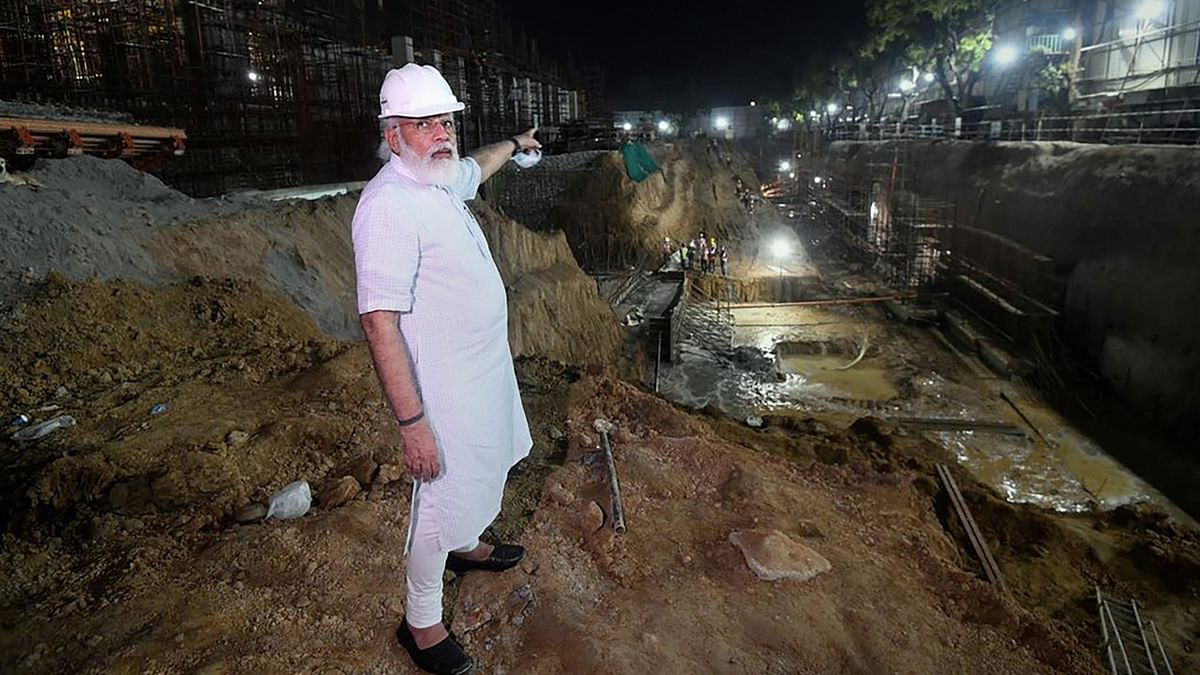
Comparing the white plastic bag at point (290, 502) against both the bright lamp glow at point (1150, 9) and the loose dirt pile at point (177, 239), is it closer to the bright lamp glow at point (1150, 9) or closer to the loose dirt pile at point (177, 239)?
the loose dirt pile at point (177, 239)

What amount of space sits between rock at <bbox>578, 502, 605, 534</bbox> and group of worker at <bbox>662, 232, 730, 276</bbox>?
20.7 m

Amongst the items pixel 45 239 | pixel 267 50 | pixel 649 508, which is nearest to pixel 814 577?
pixel 649 508

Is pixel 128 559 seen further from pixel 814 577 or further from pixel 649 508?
pixel 814 577

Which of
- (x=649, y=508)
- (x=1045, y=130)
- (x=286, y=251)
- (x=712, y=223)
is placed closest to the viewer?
(x=649, y=508)

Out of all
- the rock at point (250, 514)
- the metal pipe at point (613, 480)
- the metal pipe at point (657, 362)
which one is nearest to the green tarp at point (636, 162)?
the metal pipe at point (657, 362)

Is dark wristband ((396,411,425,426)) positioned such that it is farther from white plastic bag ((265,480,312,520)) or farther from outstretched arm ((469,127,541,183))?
white plastic bag ((265,480,312,520))

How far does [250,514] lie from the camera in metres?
3.59

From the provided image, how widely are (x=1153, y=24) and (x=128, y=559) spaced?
1212 inches

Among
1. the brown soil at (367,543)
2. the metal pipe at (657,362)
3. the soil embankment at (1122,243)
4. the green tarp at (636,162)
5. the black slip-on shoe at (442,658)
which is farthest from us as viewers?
the green tarp at (636,162)

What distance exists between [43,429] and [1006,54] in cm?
3711

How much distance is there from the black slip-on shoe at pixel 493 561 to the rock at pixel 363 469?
1.03 m

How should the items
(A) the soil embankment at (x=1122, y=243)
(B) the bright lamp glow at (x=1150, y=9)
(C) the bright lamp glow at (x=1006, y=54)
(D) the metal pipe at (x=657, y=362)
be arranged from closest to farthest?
(A) the soil embankment at (x=1122, y=243), (D) the metal pipe at (x=657, y=362), (B) the bright lamp glow at (x=1150, y=9), (C) the bright lamp glow at (x=1006, y=54)

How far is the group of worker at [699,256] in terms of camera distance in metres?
24.9

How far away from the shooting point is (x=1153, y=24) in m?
22.2
